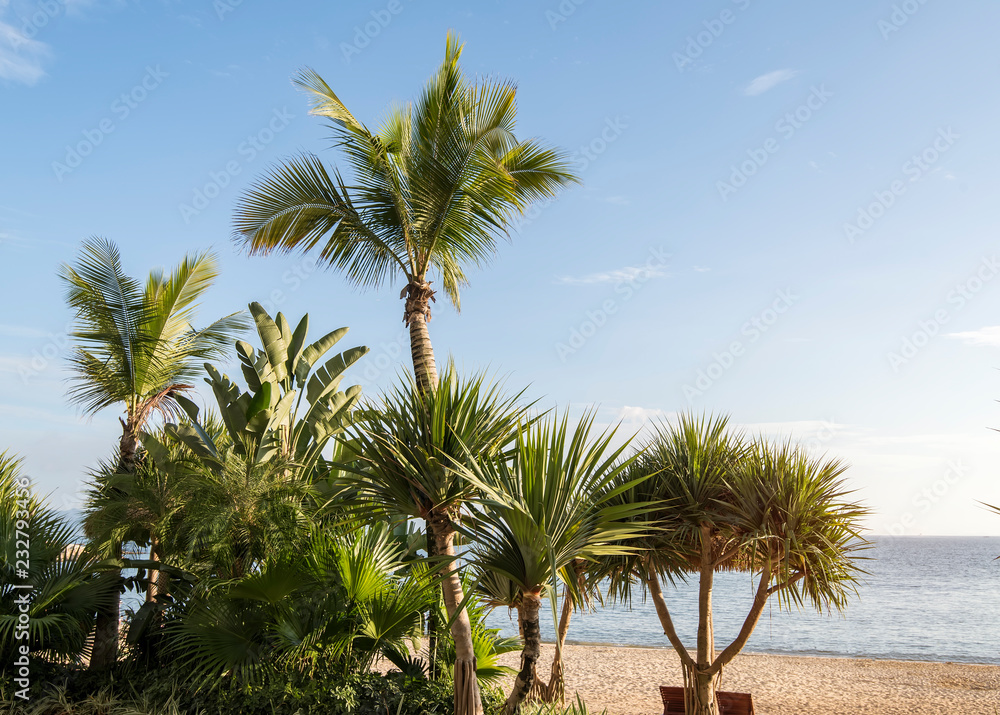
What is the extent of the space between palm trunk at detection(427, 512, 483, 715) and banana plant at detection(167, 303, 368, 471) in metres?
2.81

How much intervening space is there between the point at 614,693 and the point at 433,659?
11218 mm

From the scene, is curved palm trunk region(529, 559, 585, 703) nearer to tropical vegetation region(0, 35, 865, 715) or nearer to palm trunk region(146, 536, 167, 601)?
tropical vegetation region(0, 35, 865, 715)

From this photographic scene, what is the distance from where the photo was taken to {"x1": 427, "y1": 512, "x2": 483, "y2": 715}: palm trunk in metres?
6.52

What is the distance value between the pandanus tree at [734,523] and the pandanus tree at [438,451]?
102 inches

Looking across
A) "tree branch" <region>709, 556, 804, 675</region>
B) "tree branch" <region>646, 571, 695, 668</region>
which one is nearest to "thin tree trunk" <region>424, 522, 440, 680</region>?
"tree branch" <region>646, 571, 695, 668</region>

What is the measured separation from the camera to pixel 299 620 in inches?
278

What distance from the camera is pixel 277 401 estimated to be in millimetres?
10188

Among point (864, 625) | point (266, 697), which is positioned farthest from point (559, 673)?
point (864, 625)

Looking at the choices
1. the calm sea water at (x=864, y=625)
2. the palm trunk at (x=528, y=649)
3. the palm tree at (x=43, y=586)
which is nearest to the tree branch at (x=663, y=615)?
the palm trunk at (x=528, y=649)

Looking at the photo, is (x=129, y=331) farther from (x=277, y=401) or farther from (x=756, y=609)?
(x=756, y=609)

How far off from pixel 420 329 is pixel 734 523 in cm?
480

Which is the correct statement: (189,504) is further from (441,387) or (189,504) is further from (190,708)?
(441,387)

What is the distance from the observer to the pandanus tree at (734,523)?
8.18 m

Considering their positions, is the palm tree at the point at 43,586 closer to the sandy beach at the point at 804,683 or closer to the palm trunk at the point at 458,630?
the palm trunk at the point at 458,630
